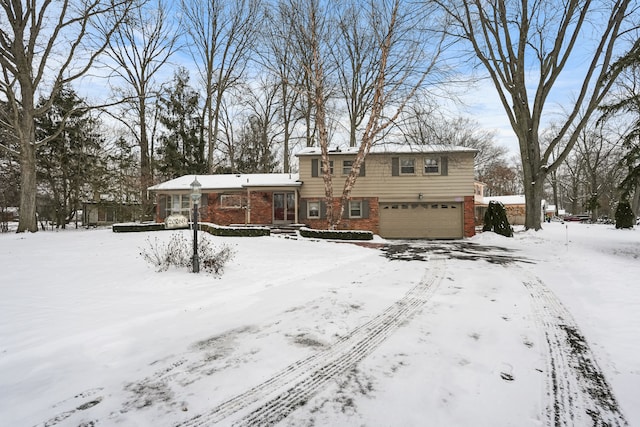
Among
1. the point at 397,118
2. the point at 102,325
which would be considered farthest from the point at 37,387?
the point at 397,118

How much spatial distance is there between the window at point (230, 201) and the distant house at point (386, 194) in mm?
277

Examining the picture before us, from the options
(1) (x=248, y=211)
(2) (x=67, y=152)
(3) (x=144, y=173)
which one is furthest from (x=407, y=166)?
(2) (x=67, y=152)

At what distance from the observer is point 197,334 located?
3.50 metres

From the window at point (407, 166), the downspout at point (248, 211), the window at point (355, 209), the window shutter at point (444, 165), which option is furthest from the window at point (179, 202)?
the window shutter at point (444, 165)

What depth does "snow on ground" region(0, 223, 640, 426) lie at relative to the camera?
214 cm

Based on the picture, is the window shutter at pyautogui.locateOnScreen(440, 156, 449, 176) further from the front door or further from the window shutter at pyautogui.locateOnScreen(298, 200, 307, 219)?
the front door

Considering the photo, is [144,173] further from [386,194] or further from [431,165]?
[431,165]

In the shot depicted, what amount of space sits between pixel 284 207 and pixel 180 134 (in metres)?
13.4

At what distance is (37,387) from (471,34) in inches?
713

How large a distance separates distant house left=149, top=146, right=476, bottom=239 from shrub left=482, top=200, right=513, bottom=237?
1038mm

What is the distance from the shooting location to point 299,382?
248cm

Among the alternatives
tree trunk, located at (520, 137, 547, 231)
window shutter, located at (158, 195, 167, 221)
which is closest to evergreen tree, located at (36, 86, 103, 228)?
window shutter, located at (158, 195, 167, 221)

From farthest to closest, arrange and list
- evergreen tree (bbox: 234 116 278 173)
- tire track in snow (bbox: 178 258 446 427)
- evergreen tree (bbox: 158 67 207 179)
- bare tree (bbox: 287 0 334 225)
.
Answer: evergreen tree (bbox: 234 116 278 173)
evergreen tree (bbox: 158 67 207 179)
bare tree (bbox: 287 0 334 225)
tire track in snow (bbox: 178 258 446 427)

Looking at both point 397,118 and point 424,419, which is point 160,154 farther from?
point 424,419
